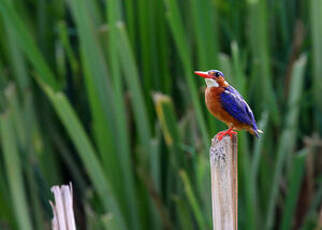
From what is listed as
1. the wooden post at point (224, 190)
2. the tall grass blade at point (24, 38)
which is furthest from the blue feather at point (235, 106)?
the tall grass blade at point (24, 38)

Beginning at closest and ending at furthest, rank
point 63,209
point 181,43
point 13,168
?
point 63,209 → point 181,43 → point 13,168

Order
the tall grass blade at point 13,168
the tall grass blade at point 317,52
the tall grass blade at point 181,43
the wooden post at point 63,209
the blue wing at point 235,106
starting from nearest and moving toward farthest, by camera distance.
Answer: the wooden post at point 63,209
the blue wing at point 235,106
the tall grass blade at point 181,43
the tall grass blade at point 13,168
the tall grass blade at point 317,52

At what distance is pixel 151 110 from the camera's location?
1595mm

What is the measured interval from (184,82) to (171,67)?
0.08 m

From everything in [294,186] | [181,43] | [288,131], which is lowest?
[294,186]

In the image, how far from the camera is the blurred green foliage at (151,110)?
135 cm

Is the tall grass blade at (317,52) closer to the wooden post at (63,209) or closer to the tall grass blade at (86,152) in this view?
the tall grass blade at (86,152)

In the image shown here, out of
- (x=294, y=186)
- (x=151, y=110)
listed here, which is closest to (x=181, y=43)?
(x=151, y=110)

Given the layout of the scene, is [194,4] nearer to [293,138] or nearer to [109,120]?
[109,120]

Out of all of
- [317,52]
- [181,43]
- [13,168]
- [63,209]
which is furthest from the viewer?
[317,52]

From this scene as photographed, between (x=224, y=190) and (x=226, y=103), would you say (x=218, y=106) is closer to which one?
(x=226, y=103)

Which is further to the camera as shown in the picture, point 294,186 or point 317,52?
point 317,52

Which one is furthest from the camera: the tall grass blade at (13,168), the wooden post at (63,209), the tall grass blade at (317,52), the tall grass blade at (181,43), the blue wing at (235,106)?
the tall grass blade at (317,52)

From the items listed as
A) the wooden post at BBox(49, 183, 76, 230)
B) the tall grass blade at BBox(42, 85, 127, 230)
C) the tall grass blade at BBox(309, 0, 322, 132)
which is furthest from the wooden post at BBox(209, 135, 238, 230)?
the tall grass blade at BBox(309, 0, 322, 132)
